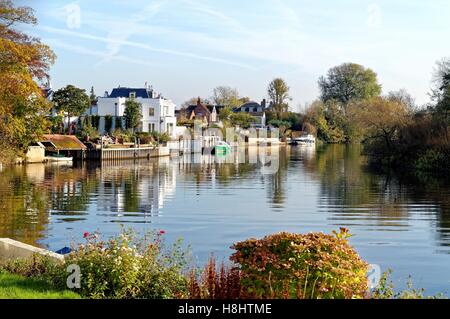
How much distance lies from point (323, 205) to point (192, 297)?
2278 cm

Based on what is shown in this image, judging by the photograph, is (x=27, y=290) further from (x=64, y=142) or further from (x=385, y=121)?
(x=64, y=142)

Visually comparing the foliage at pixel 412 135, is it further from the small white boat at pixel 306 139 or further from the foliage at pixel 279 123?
the foliage at pixel 279 123

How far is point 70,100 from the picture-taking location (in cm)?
8531

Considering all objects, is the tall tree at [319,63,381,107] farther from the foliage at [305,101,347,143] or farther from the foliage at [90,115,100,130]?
the foliage at [90,115,100,130]

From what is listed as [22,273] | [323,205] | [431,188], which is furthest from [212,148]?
[22,273]

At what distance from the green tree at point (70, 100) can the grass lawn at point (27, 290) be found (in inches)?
3013

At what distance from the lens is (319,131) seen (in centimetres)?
14675

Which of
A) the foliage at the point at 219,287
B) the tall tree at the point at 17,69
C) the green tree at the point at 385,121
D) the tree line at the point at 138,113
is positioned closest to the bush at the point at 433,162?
the tree line at the point at 138,113

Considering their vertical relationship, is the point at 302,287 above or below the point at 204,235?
above

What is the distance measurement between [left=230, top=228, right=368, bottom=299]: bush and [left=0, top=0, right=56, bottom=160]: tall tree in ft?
96.5

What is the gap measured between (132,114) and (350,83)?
224ft

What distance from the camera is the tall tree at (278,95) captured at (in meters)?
156

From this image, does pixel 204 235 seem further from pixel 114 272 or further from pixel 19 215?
pixel 114 272
